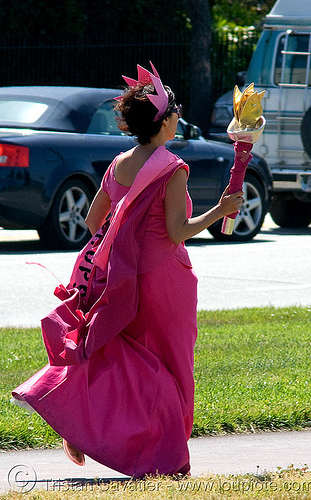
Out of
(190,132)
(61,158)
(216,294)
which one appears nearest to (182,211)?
(216,294)

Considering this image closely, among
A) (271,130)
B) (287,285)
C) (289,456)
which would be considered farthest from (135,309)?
(271,130)

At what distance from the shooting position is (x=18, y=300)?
27.7ft

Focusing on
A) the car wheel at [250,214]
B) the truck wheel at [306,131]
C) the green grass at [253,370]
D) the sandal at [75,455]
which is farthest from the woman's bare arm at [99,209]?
the truck wheel at [306,131]

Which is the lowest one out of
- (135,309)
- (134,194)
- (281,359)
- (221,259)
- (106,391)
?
(221,259)

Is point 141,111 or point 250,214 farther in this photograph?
point 250,214

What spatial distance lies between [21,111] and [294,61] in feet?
18.1

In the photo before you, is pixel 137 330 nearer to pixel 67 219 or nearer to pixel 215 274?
pixel 215 274

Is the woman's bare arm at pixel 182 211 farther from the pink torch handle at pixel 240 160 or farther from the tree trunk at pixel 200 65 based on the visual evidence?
the tree trunk at pixel 200 65

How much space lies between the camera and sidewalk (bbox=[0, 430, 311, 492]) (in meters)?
4.05

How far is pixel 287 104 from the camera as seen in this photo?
1509 centimetres

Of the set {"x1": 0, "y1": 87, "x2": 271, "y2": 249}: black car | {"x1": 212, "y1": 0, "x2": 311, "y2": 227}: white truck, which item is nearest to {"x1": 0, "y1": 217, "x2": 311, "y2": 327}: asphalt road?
{"x1": 0, "y1": 87, "x2": 271, "y2": 249}: black car

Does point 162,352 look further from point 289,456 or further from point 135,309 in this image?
point 289,456

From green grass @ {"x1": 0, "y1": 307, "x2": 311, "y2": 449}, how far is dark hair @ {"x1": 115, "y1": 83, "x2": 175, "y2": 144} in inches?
60.6

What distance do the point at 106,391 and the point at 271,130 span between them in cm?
1166
